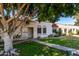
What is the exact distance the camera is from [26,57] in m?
4.73

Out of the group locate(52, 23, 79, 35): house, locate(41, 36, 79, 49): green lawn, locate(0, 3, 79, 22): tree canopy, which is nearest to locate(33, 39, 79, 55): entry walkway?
locate(41, 36, 79, 49): green lawn

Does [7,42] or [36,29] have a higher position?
[36,29]

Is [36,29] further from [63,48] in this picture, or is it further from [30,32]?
[63,48]

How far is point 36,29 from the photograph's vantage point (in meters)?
4.84

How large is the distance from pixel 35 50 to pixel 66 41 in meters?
0.51

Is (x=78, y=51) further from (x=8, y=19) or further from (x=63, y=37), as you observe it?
(x=8, y=19)

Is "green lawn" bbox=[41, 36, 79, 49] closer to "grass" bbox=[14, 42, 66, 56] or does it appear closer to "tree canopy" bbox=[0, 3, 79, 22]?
"grass" bbox=[14, 42, 66, 56]

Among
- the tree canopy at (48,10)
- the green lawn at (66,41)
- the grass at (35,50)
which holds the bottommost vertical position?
the grass at (35,50)

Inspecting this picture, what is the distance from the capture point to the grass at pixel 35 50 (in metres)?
4.76

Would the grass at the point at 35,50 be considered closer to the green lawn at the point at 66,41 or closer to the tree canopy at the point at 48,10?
the green lawn at the point at 66,41

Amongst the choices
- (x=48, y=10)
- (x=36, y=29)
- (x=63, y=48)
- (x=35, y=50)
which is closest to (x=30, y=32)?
(x=36, y=29)

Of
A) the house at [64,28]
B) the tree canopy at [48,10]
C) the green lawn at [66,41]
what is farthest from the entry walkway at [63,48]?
the tree canopy at [48,10]

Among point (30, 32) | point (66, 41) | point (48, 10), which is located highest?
point (48, 10)

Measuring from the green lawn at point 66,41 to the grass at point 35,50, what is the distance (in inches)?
5.0
